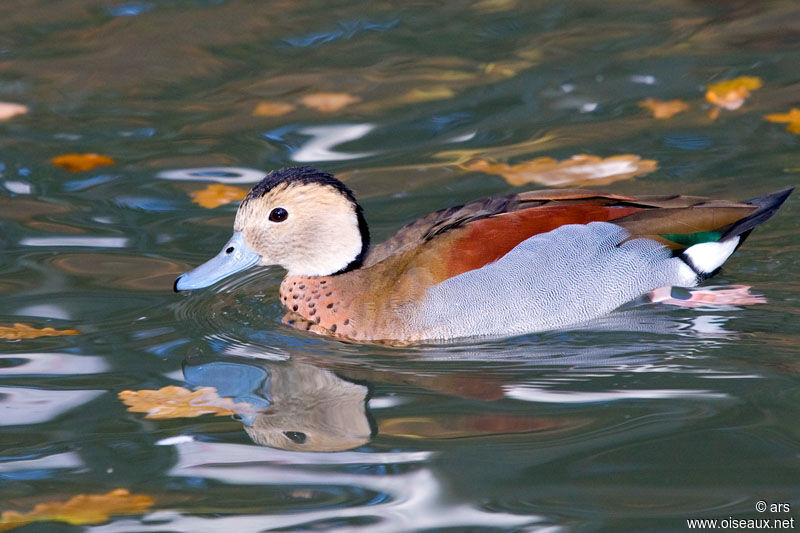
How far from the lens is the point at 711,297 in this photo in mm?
5812

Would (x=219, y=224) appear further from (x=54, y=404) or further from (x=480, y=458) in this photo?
(x=480, y=458)

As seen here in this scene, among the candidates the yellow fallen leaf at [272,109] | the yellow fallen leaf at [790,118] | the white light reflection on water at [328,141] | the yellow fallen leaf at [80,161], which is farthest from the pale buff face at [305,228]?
the yellow fallen leaf at [790,118]

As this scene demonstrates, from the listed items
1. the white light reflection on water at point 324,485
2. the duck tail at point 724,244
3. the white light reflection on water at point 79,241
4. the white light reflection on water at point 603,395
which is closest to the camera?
the white light reflection on water at point 324,485

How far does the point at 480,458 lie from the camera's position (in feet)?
13.7

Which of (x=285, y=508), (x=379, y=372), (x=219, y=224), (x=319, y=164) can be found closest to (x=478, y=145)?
(x=319, y=164)

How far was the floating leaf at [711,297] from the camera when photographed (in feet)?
18.8

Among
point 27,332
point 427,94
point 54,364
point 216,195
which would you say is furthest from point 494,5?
point 54,364

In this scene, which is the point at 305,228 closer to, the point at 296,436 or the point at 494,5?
the point at 296,436

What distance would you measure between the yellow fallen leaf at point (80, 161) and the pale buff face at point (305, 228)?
8.99 ft

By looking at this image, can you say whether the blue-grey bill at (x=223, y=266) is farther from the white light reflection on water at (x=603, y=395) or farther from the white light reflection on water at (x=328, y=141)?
the white light reflection on water at (x=328, y=141)

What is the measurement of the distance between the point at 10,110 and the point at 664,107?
521cm

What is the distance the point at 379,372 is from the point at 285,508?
128 centimetres

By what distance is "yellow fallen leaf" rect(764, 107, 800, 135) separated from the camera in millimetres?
7938

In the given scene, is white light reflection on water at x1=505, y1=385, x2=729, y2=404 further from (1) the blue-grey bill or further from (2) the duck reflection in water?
(1) the blue-grey bill
